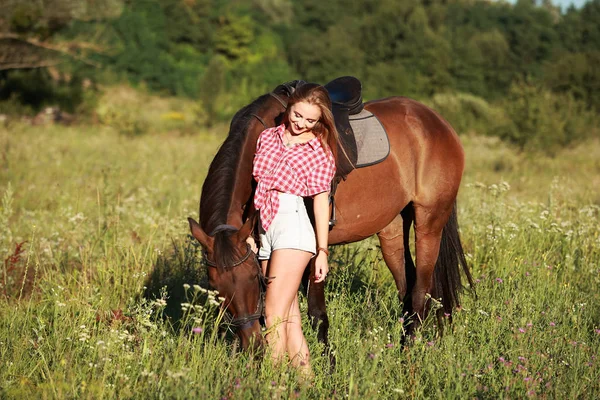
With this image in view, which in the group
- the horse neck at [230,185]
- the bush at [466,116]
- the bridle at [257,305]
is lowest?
the bush at [466,116]

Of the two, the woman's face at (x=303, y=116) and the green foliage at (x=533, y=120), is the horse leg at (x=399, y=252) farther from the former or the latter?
the green foliage at (x=533, y=120)

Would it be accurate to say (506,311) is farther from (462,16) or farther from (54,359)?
(462,16)

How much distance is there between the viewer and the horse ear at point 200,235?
9.71 ft

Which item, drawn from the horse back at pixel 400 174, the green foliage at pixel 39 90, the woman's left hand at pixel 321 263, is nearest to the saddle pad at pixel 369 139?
the horse back at pixel 400 174

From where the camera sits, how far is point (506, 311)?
4047mm

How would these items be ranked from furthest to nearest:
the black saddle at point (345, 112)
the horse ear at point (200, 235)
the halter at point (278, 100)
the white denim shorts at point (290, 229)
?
the black saddle at point (345, 112) → the halter at point (278, 100) → the white denim shorts at point (290, 229) → the horse ear at point (200, 235)

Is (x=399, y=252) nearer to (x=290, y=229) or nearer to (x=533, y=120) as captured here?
(x=290, y=229)

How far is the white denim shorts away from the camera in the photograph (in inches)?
126

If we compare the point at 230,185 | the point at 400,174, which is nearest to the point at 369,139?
the point at 400,174

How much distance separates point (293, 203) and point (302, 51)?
45.7m

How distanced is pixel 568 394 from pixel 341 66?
41.9 m

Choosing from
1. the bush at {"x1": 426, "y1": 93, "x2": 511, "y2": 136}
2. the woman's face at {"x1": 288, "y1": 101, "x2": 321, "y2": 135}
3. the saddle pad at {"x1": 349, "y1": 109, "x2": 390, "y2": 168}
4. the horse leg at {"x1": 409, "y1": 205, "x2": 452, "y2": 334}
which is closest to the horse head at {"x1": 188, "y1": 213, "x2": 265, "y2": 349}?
the woman's face at {"x1": 288, "y1": 101, "x2": 321, "y2": 135}

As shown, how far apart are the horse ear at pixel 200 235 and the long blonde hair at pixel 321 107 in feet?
2.67

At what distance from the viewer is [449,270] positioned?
482 centimetres
